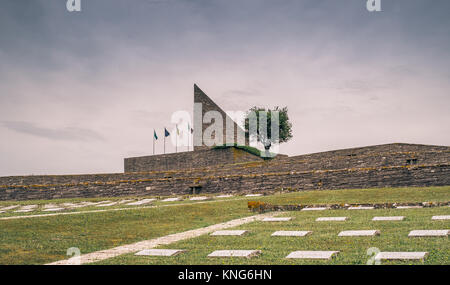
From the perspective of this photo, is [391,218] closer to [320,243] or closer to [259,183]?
[320,243]

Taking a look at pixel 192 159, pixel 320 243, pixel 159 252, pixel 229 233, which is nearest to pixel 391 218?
pixel 320 243

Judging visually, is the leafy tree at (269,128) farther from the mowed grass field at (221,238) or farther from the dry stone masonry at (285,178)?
the mowed grass field at (221,238)

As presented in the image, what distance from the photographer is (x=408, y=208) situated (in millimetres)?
12891

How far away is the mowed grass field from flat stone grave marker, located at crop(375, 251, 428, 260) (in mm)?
129

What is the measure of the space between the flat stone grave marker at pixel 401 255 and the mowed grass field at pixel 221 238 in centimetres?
13

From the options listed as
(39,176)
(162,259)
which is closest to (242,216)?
(162,259)

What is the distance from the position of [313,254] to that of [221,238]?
2795 mm

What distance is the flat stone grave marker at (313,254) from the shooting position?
6765 millimetres

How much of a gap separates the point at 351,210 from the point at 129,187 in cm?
1751

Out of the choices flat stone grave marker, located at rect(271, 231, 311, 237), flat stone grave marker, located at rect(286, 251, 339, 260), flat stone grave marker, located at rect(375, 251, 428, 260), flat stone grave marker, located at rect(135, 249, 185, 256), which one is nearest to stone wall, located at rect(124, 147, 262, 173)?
flat stone grave marker, located at rect(271, 231, 311, 237)

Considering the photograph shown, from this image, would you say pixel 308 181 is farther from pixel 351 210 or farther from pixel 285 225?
pixel 285 225

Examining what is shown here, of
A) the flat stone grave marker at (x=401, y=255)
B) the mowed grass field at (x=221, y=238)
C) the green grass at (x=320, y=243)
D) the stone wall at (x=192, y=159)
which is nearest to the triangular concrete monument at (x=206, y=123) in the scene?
the stone wall at (x=192, y=159)

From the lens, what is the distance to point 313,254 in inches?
274
